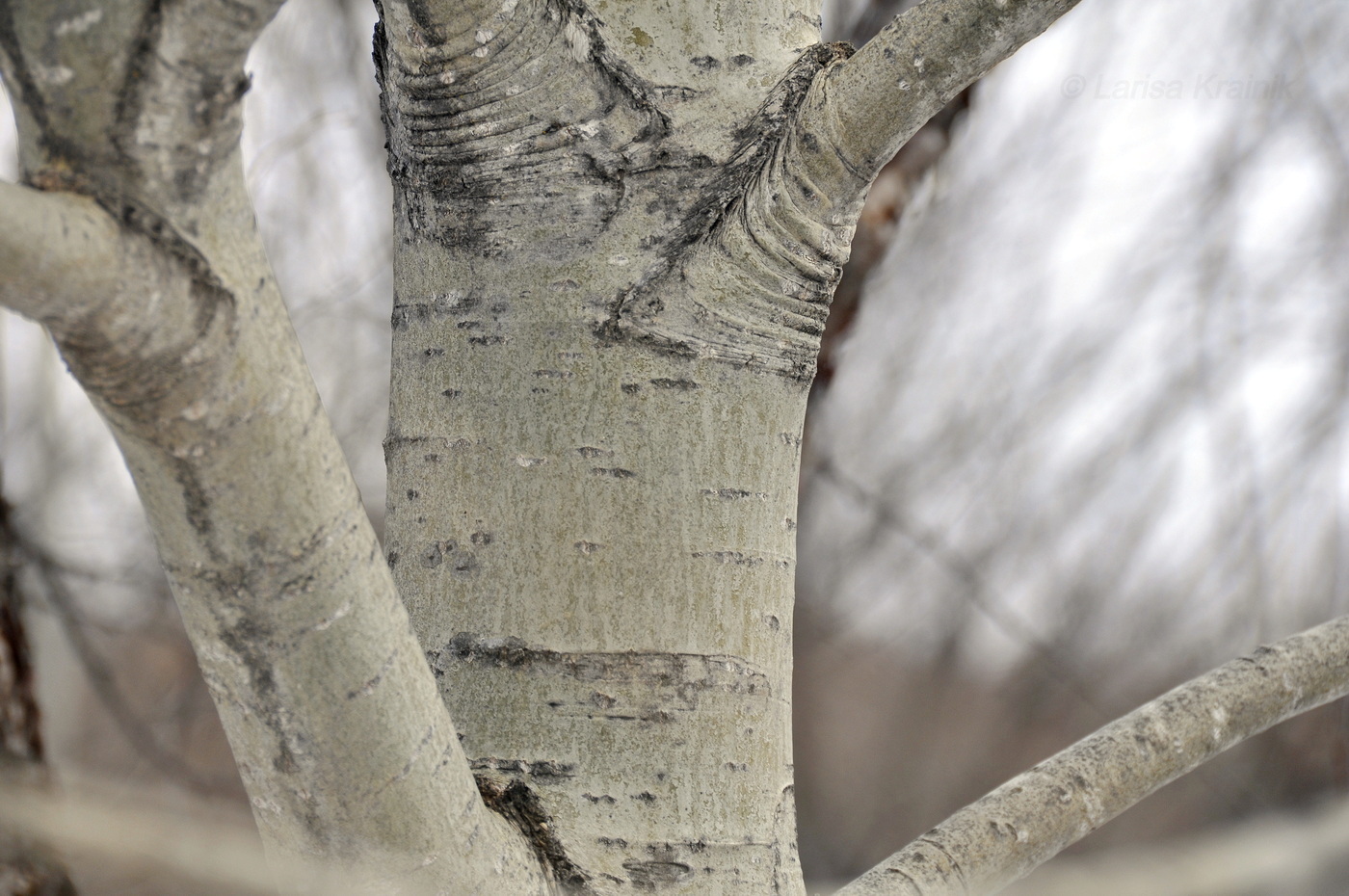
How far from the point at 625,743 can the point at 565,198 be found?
0.23 meters

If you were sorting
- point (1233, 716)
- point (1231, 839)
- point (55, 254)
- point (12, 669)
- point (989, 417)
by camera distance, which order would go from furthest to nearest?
1. point (989, 417)
2. point (12, 669)
3. point (1233, 716)
4. point (1231, 839)
5. point (55, 254)

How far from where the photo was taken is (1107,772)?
18.7 inches

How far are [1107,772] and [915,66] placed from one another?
1.10 feet

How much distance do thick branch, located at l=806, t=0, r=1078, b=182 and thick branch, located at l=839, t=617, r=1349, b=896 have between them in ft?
0.97

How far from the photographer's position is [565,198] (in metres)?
0.43

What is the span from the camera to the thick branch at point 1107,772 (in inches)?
17.4

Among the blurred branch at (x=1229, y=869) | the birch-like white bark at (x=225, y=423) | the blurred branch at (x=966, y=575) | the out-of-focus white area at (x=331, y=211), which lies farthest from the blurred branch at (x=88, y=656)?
the blurred branch at (x=1229, y=869)

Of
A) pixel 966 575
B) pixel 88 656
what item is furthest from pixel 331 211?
pixel 966 575

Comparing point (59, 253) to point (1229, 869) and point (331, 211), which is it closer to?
point (1229, 869)

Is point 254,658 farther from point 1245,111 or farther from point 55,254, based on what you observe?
point 1245,111

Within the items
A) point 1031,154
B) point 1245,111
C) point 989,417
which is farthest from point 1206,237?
point 989,417

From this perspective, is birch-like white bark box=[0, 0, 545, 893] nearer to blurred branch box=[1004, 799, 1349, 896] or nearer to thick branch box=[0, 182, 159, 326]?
thick branch box=[0, 182, 159, 326]

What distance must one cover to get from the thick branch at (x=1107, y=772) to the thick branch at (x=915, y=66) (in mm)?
297

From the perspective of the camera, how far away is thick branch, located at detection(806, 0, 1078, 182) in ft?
1.12
